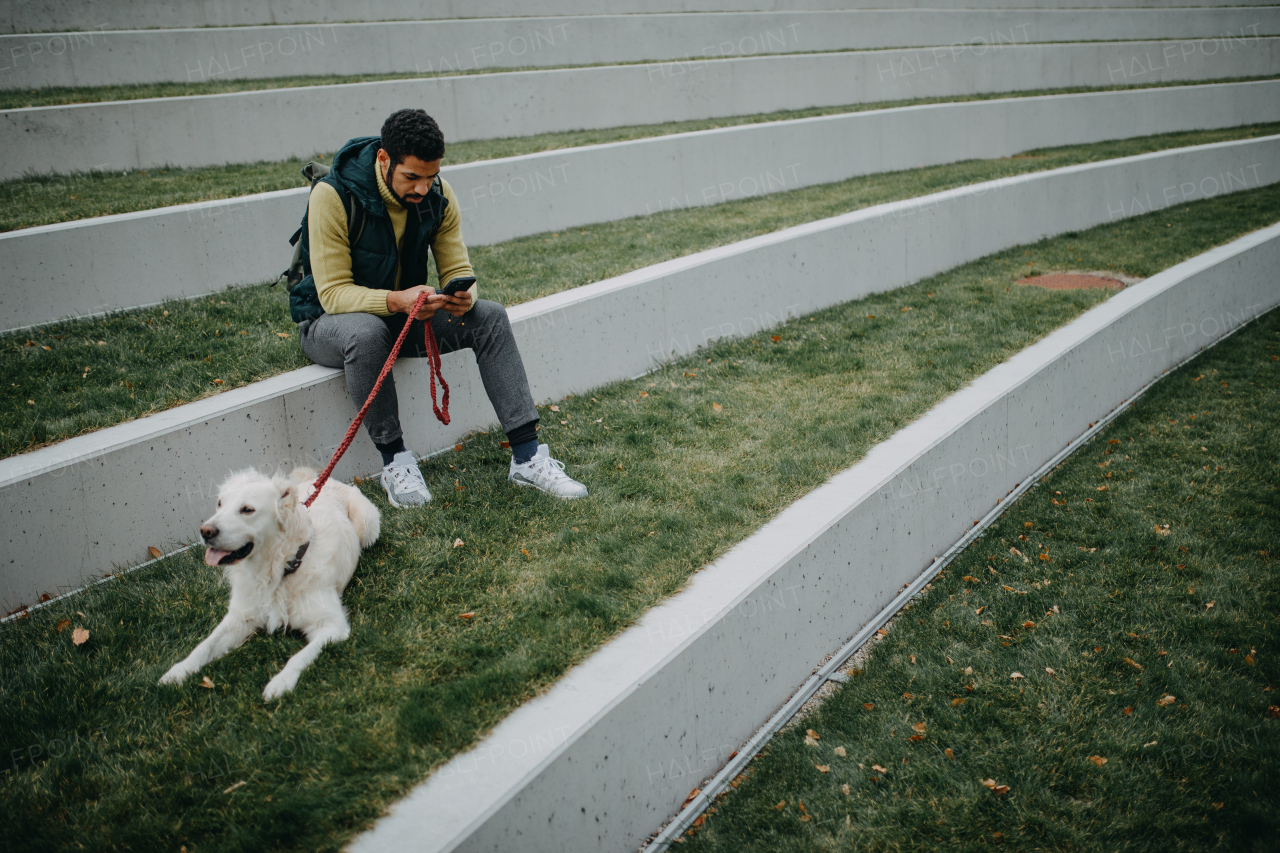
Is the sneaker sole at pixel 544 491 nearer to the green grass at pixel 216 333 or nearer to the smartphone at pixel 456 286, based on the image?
the smartphone at pixel 456 286

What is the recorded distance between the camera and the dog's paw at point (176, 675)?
2.85 metres

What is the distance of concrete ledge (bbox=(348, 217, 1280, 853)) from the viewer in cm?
240

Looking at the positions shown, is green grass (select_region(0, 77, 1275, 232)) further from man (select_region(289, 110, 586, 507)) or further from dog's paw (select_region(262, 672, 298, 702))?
dog's paw (select_region(262, 672, 298, 702))

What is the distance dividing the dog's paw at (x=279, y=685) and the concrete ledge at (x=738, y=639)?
69 centimetres

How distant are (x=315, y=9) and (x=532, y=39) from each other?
10.3ft

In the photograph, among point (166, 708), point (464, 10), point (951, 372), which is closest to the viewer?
point (166, 708)

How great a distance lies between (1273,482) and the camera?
5195 mm

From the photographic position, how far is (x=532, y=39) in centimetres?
1266

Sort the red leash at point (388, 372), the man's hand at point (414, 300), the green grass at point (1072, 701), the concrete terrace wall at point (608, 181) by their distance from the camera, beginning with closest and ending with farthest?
the green grass at point (1072, 701)
the red leash at point (388, 372)
the man's hand at point (414, 300)
the concrete terrace wall at point (608, 181)

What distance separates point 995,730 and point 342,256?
3.48 m

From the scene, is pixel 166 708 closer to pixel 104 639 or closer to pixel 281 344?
pixel 104 639

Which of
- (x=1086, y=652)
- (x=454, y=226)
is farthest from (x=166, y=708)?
(x=1086, y=652)

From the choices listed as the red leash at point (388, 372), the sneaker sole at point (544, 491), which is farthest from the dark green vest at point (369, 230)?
the sneaker sole at point (544, 491)

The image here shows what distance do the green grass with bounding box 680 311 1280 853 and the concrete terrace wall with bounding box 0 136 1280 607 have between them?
781 millimetres
